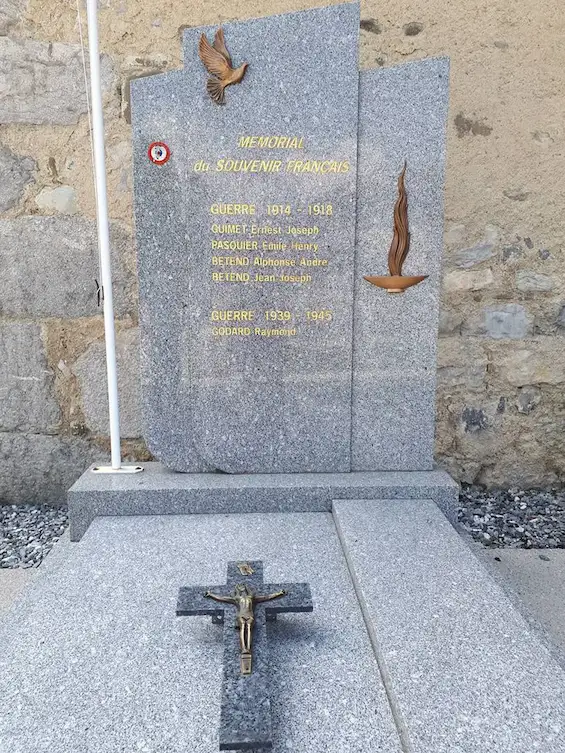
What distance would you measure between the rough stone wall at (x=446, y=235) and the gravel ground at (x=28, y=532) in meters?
0.12

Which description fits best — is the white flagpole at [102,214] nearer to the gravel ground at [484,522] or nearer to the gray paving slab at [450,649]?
the gravel ground at [484,522]

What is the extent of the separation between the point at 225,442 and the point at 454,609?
Answer: 1.28m

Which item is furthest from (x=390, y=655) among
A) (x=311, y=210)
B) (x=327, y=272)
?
(x=311, y=210)

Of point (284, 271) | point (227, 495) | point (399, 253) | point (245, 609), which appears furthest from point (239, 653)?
point (399, 253)

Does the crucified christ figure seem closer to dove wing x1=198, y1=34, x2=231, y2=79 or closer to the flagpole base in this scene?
the flagpole base

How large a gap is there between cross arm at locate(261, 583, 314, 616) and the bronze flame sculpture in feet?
4.50

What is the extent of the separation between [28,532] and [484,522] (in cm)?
242

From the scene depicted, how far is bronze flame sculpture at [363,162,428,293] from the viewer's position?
256 centimetres

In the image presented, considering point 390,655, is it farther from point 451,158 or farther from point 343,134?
point 451,158

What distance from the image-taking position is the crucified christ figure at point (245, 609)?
4.86ft

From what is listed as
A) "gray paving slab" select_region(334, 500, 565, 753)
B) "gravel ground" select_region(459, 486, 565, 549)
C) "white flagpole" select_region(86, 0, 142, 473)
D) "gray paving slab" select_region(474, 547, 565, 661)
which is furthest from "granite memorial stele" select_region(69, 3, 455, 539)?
"gravel ground" select_region(459, 486, 565, 549)

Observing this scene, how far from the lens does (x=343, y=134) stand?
99.1 inches

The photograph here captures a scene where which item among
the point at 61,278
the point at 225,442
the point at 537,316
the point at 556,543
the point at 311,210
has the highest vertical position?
the point at 311,210

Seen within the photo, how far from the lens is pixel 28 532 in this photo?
312 centimetres
